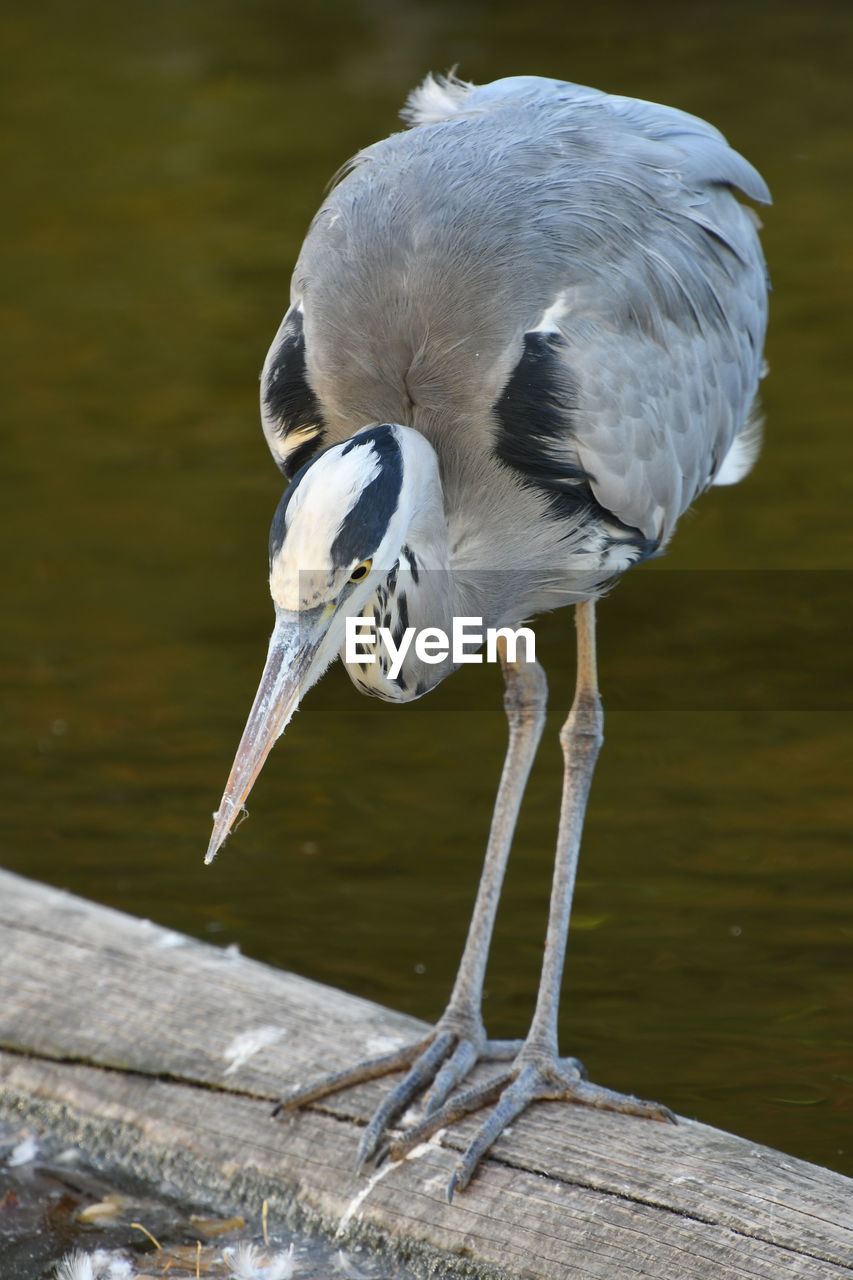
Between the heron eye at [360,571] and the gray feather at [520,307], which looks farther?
the gray feather at [520,307]

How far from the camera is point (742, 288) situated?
448 cm

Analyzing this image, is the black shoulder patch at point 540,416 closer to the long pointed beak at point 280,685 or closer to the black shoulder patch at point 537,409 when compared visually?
the black shoulder patch at point 537,409

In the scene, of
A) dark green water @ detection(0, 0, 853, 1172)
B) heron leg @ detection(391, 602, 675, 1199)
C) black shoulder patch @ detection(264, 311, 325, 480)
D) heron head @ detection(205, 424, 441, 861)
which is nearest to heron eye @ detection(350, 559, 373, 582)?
heron head @ detection(205, 424, 441, 861)

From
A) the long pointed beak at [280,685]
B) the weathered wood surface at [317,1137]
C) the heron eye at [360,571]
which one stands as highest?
the heron eye at [360,571]

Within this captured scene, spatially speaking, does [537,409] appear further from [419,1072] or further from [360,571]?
[419,1072]

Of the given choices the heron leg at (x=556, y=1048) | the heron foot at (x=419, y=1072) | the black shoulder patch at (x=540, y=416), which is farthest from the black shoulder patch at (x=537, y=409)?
the heron foot at (x=419, y=1072)

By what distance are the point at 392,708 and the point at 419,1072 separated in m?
3.30

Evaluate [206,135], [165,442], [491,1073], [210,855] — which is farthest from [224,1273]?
[206,135]

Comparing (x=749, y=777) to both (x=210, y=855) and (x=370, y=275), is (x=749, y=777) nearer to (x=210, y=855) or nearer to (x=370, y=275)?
(x=370, y=275)

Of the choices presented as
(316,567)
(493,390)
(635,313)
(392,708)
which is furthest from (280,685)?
(392,708)

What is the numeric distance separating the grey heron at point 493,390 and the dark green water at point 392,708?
0.95 m

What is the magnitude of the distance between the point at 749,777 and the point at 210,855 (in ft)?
11.4

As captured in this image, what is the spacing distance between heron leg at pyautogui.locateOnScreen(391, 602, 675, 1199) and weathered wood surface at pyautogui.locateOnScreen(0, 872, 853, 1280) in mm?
34

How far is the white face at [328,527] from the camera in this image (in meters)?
3.04
